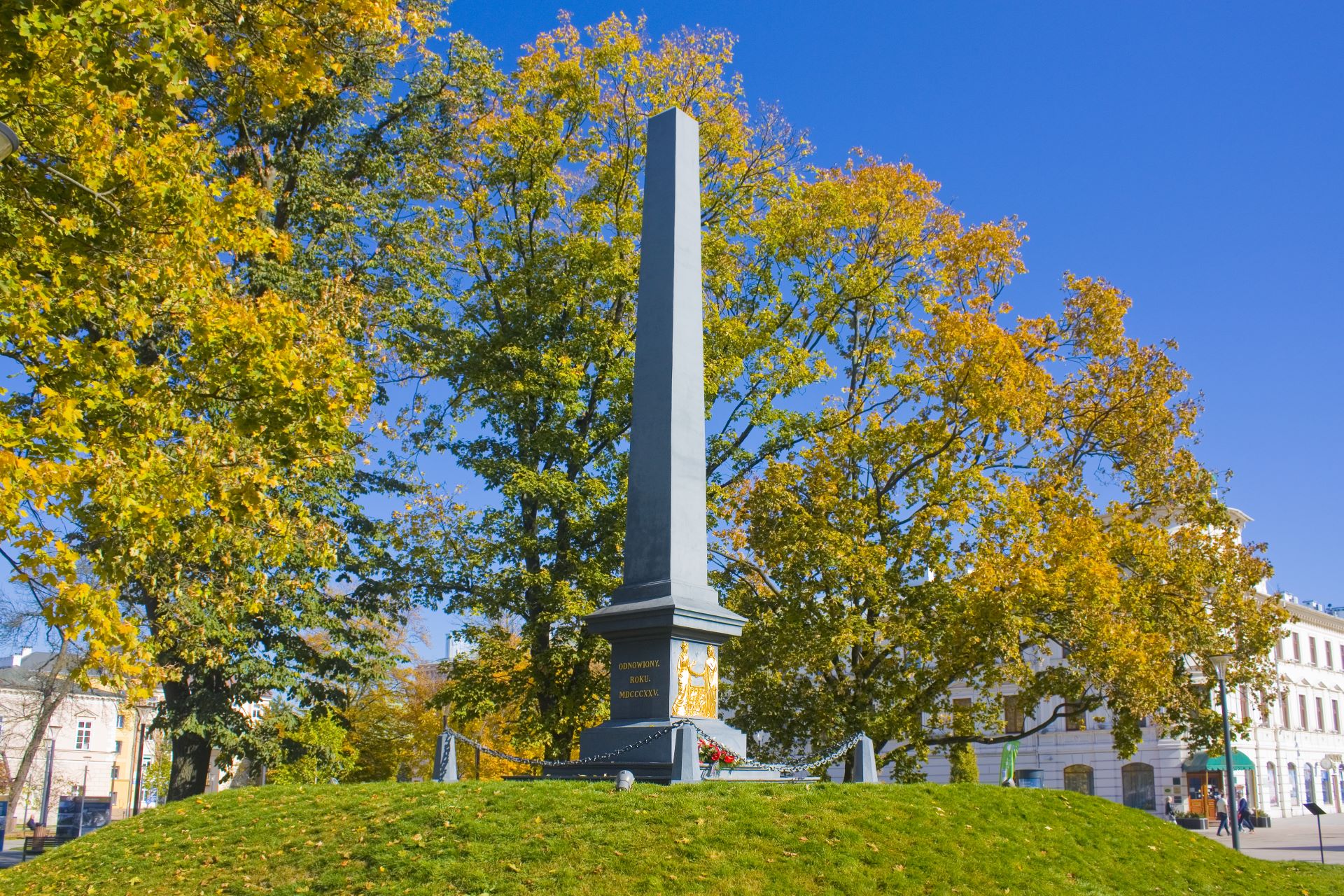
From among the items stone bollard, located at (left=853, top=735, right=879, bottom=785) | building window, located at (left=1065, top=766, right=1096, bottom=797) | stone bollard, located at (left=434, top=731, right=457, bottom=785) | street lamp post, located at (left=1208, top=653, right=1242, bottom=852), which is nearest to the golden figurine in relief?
stone bollard, located at (left=853, top=735, right=879, bottom=785)

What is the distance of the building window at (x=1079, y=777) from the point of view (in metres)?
48.6

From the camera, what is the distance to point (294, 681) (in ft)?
72.8

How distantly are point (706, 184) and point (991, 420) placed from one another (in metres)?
8.72

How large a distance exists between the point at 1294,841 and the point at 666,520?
96.1 ft

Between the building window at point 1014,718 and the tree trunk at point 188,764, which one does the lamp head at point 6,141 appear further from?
the building window at point 1014,718

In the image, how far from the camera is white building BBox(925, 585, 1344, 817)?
1822 inches

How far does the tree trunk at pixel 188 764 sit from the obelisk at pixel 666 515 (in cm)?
1163

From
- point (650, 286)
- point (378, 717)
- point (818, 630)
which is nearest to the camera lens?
point (650, 286)

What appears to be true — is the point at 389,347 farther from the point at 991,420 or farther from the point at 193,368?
the point at 991,420

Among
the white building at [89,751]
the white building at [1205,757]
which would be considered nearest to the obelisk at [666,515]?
the white building at [1205,757]

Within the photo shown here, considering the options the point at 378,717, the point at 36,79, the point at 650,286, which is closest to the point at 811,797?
the point at 650,286

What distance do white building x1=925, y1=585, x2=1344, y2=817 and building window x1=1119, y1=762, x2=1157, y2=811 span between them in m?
0.04

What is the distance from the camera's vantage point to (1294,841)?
109 feet

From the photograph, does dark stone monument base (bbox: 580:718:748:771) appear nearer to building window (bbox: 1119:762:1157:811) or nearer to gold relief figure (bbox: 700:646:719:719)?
gold relief figure (bbox: 700:646:719:719)
